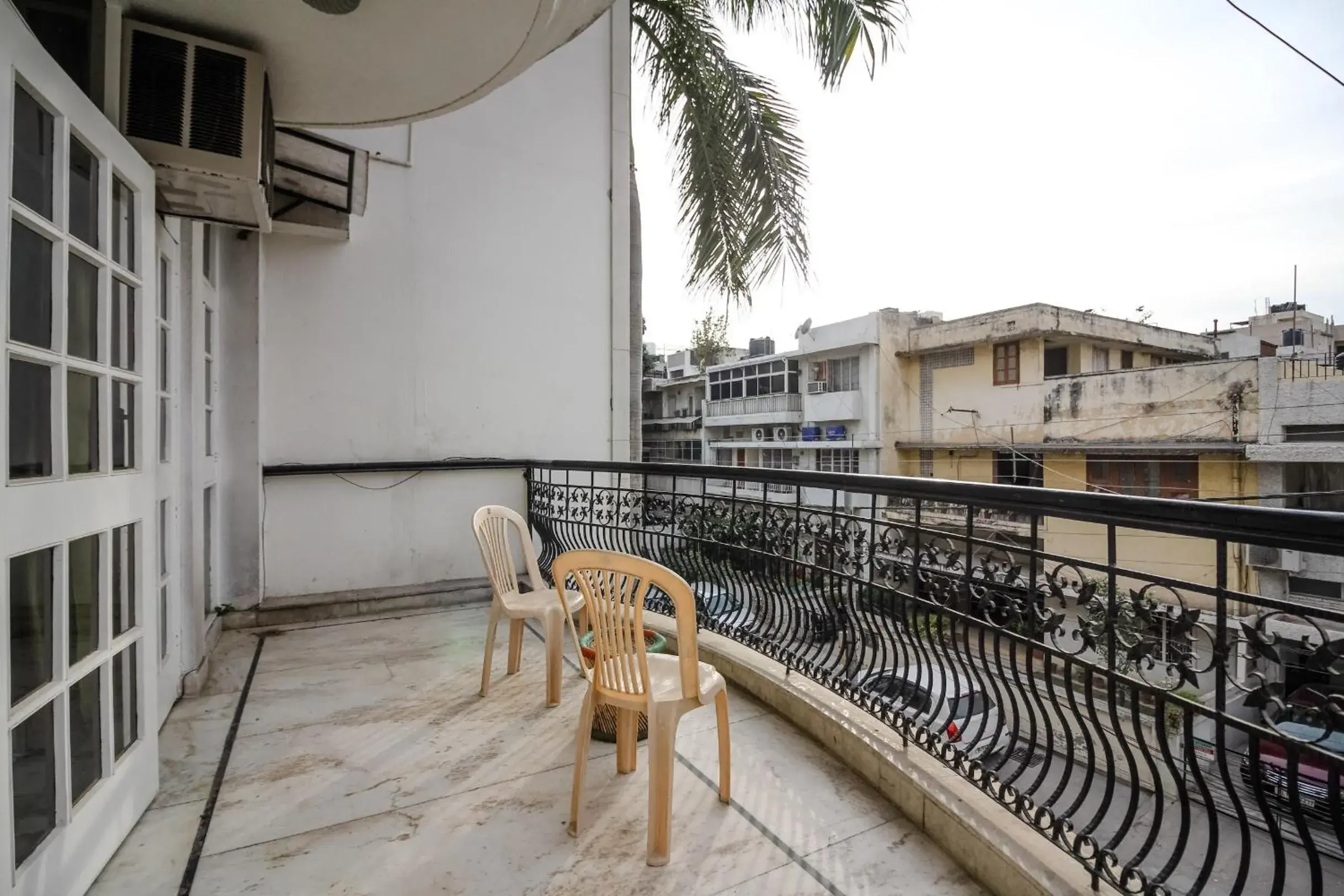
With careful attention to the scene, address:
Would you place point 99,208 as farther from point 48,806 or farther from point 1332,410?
point 1332,410

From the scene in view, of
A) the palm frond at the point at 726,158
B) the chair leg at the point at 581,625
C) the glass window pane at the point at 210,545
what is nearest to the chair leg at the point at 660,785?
the chair leg at the point at 581,625

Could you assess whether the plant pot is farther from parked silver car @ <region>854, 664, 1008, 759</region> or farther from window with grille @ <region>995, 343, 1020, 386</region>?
A: window with grille @ <region>995, 343, 1020, 386</region>

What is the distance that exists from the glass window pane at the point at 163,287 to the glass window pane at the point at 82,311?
95 cm

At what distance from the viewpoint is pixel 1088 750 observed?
1488 millimetres

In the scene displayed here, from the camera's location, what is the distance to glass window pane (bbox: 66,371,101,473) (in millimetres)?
1480

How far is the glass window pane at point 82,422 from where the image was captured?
1.48m

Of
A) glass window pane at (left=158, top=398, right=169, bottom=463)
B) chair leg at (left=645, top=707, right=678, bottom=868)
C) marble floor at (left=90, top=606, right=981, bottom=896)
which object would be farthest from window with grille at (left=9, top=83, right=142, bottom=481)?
chair leg at (left=645, top=707, right=678, bottom=868)

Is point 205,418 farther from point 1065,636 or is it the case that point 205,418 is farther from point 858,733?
point 1065,636

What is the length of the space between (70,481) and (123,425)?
1.31ft

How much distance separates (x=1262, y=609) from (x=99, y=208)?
2.74 meters

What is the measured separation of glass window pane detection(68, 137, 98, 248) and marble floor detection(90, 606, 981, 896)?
1642 millimetres

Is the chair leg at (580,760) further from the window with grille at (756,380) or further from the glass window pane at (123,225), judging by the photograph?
the window with grille at (756,380)

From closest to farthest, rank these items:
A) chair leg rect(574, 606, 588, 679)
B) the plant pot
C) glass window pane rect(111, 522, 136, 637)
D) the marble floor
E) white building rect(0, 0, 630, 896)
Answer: white building rect(0, 0, 630, 896), the marble floor, glass window pane rect(111, 522, 136, 637), the plant pot, chair leg rect(574, 606, 588, 679)

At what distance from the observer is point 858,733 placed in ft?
6.85
